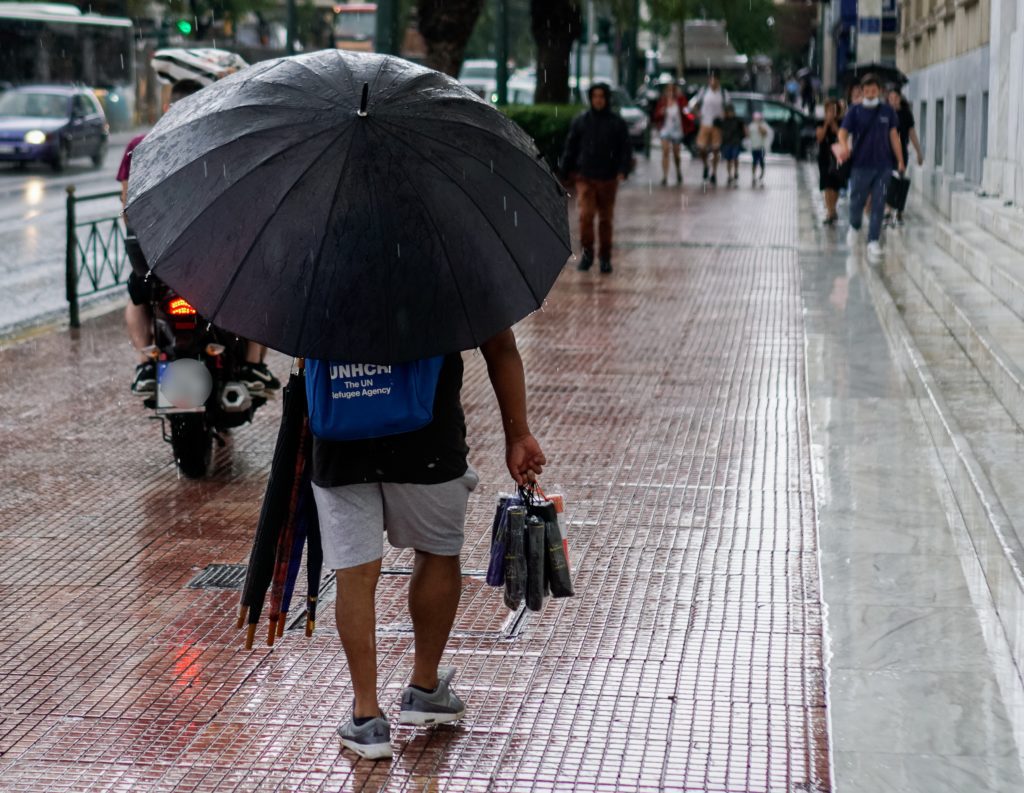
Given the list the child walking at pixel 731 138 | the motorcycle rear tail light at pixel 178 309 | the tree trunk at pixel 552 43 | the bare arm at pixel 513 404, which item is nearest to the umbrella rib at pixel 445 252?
the bare arm at pixel 513 404

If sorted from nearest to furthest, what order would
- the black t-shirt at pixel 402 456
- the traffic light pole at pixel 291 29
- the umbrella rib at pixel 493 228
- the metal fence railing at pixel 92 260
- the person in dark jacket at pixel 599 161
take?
the umbrella rib at pixel 493 228
the black t-shirt at pixel 402 456
the metal fence railing at pixel 92 260
the person in dark jacket at pixel 599 161
the traffic light pole at pixel 291 29

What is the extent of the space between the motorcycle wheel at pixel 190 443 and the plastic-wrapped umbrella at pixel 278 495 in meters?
3.21

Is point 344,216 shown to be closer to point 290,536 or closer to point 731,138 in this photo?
point 290,536

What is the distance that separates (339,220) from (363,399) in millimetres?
490

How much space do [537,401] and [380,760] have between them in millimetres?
5293

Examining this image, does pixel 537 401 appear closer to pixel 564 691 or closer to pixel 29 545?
pixel 29 545

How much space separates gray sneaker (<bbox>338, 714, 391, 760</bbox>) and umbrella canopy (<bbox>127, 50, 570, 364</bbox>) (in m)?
1.09

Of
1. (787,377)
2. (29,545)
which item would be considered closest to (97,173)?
(787,377)

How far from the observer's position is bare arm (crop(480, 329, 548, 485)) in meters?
4.46

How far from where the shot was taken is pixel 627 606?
18.9 ft

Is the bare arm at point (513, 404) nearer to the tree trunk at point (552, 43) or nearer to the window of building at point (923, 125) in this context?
the window of building at point (923, 125)

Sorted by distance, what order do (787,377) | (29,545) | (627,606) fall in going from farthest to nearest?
(787,377) < (29,545) < (627,606)

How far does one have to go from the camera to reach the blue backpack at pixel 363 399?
4180 millimetres

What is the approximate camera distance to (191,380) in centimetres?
754
